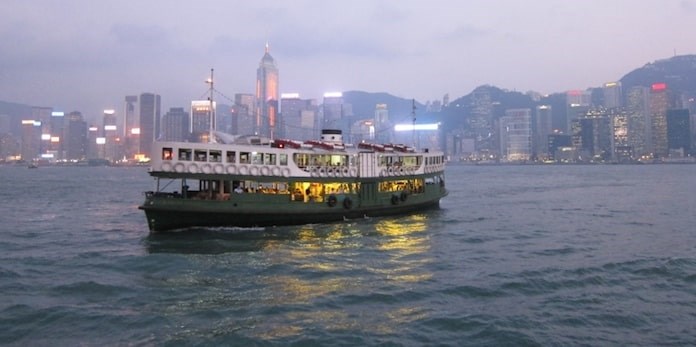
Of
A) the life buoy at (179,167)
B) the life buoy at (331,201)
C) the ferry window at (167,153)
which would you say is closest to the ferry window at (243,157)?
the life buoy at (179,167)

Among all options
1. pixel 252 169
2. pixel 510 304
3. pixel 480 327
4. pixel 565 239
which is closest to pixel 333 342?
pixel 480 327

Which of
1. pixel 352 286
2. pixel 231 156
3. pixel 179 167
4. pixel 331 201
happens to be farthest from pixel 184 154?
pixel 352 286

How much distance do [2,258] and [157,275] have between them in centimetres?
972

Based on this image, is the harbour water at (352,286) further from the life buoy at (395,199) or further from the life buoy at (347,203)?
the life buoy at (395,199)

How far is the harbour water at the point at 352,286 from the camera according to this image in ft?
42.5

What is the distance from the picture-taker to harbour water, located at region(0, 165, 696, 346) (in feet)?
42.5

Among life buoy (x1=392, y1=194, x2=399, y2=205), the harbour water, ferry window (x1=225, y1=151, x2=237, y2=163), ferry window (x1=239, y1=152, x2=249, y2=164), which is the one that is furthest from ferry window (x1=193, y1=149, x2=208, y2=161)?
life buoy (x1=392, y1=194, x2=399, y2=205)

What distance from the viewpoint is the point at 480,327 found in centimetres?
1335

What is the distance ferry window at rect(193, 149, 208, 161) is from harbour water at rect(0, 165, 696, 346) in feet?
13.1

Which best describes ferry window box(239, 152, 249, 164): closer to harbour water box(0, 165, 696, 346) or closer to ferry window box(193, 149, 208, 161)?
ferry window box(193, 149, 208, 161)

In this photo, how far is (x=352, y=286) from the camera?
1744cm

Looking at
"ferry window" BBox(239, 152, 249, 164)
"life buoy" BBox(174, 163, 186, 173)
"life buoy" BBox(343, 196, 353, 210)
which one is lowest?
"life buoy" BBox(343, 196, 353, 210)

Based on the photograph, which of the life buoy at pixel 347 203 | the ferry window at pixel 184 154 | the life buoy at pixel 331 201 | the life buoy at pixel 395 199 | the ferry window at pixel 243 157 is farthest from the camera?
the life buoy at pixel 395 199

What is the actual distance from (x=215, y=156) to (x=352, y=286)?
13.8m
